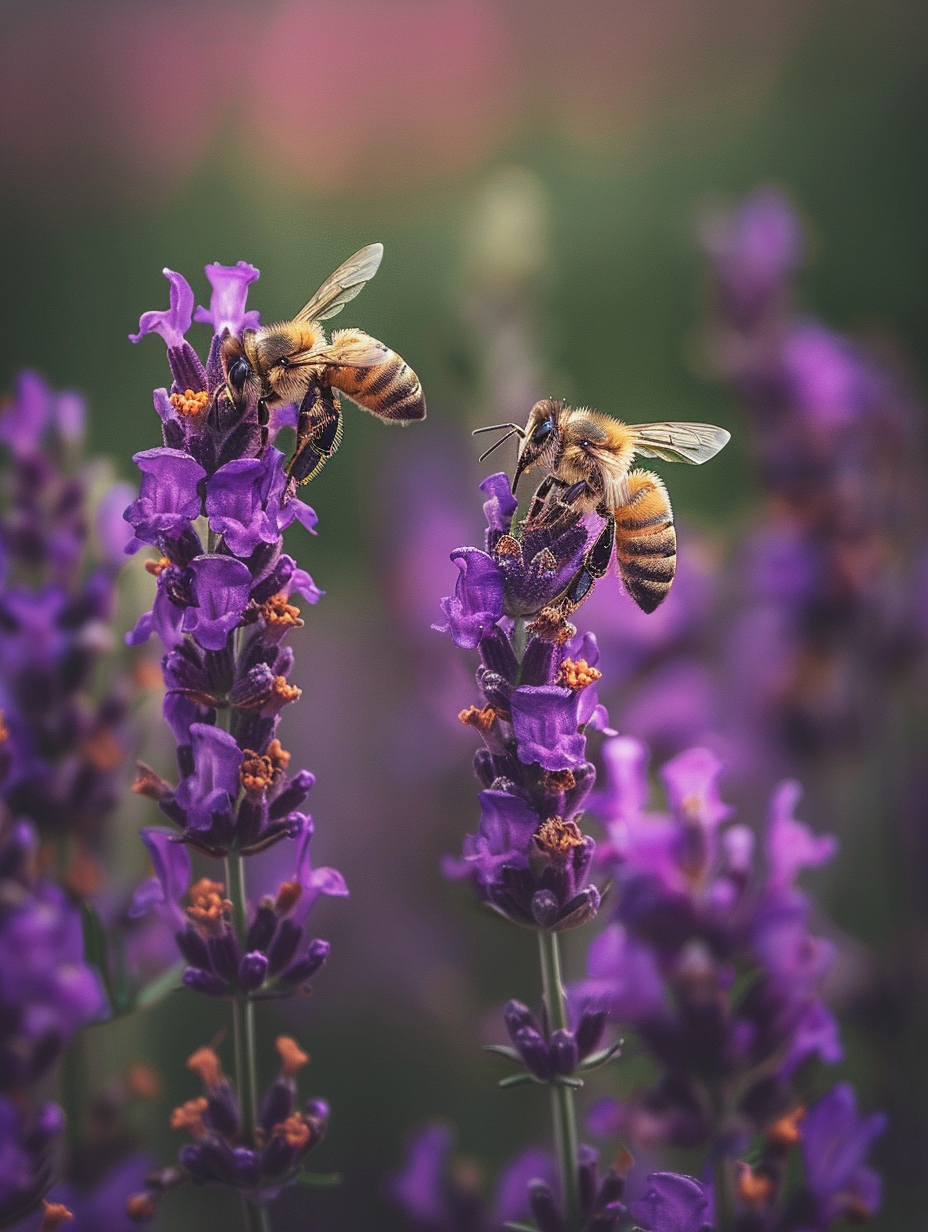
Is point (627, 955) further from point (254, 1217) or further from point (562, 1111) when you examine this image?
point (254, 1217)

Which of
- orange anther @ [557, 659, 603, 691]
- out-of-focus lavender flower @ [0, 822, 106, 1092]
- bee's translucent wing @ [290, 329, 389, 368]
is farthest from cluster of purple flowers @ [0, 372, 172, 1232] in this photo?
orange anther @ [557, 659, 603, 691]

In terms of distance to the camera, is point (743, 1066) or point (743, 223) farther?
point (743, 223)

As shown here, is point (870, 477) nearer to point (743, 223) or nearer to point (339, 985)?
point (743, 223)

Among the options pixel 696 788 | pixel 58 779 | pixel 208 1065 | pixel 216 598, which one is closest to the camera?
pixel 216 598

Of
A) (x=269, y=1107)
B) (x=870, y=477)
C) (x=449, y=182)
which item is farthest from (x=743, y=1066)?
(x=449, y=182)

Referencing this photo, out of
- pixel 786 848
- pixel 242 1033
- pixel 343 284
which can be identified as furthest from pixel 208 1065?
pixel 343 284

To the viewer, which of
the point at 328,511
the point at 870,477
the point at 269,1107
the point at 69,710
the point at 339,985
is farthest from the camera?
the point at 328,511

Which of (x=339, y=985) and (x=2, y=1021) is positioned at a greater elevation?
(x=2, y=1021)

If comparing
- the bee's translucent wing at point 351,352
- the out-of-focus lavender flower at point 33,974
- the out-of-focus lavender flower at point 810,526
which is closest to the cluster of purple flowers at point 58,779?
the out-of-focus lavender flower at point 33,974
